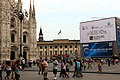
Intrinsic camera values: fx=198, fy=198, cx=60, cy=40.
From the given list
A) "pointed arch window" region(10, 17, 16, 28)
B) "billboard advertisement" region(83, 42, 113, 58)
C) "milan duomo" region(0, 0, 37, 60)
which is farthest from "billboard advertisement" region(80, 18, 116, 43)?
"pointed arch window" region(10, 17, 16, 28)

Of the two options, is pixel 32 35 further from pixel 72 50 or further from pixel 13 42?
pixel 72 50

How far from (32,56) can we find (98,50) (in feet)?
58.5

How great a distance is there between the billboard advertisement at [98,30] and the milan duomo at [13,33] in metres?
13.8

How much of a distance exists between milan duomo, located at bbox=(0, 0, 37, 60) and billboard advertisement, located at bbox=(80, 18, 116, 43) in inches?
545

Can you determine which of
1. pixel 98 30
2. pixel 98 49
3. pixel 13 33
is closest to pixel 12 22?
pixel 13 33

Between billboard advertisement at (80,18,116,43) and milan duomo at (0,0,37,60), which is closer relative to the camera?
milan duomo at (0,0,37,60)

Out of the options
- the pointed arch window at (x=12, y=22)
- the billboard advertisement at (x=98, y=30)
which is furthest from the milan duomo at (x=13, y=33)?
the billboard advertisement at (x=98, y=30)

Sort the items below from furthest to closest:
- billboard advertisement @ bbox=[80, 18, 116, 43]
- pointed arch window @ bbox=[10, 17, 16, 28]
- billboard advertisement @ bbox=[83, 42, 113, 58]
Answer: pointed arch window @ bbox=[10, 17, 16, 28]
billboard advertisement @ bbox=[83, 42, 113, 58]
billboard advertisement @ bbox=[80, 18, 116, 43]

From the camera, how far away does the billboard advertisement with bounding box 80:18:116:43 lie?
45.1 m

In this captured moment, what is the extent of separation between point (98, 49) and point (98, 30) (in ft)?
14.8

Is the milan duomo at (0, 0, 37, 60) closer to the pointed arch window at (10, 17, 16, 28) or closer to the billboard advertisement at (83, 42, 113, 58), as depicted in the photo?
the pointed arch window at (10, 17, 16, 28)

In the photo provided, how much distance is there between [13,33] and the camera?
49.6 m

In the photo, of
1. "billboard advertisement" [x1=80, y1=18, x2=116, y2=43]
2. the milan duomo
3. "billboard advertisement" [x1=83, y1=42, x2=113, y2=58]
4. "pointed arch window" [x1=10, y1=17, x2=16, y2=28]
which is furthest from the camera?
"pointed arch window" [x1=10, y1=17, x2=16, y2=28]

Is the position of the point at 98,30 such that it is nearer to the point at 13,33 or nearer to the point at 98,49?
the point at 98,49
